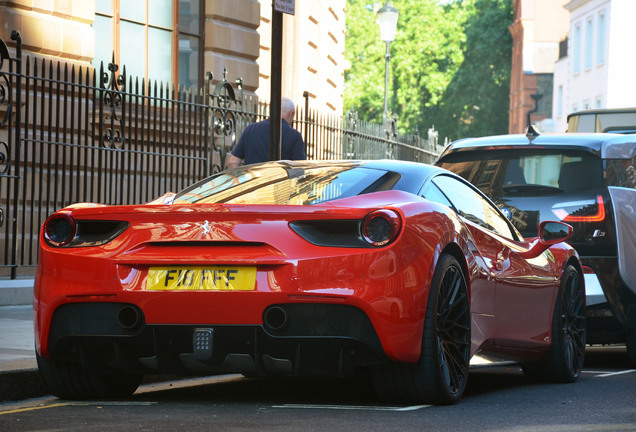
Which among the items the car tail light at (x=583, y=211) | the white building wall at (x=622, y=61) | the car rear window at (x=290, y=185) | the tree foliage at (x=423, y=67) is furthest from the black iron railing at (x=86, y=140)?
the tree foliage at (x=423, y=67)

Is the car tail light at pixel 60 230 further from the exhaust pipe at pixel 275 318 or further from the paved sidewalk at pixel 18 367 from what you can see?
the exhaust pipe at pixel 275 318

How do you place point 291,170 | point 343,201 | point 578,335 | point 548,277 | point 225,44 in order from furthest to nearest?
point 225,44 → point 578,335 → point 548,277 → point 291,170 → point 343,201

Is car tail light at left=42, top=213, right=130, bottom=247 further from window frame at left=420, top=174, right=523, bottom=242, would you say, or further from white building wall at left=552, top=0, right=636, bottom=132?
white building wall at left=552, top=0, right=636, bottom=132

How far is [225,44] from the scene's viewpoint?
17.8 meters

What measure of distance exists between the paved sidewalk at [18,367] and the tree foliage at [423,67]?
63.4 m

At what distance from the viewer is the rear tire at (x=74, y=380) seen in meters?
6.78

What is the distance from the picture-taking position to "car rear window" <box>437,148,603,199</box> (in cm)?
977

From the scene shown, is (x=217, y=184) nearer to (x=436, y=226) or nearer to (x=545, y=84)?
(x=436, y=226)

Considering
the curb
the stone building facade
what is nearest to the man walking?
the curb

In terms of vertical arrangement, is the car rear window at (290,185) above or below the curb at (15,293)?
above

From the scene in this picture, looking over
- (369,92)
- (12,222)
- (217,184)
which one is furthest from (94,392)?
(369,92)

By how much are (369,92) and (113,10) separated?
56862mm

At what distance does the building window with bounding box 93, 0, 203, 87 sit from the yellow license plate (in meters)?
10.4

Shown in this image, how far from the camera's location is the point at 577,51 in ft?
224
